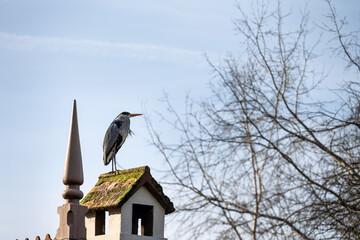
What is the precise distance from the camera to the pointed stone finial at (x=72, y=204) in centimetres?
937

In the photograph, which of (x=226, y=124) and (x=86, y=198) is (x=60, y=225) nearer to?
(x=86, y=198)

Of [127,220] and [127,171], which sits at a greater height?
[127,171]

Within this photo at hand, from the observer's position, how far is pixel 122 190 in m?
11.1

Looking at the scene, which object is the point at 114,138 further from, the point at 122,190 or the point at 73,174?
the point at 73,174

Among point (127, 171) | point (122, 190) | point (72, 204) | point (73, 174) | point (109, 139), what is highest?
point (109, 139)

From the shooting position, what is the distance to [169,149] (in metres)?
6.66

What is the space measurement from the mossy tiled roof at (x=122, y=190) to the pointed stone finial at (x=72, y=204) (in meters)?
1.40

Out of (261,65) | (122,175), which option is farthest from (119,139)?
(261,65)

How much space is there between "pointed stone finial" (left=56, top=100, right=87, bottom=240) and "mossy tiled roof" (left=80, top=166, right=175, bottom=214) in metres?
1.40

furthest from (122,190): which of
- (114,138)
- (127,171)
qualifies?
(114,138)

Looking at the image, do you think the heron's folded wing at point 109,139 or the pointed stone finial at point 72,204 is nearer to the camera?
the pointed stone finial at point 72,204

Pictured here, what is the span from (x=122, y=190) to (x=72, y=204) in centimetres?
185

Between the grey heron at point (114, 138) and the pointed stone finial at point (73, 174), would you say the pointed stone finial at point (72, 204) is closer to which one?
the pointed stone finial at point (73, 174)

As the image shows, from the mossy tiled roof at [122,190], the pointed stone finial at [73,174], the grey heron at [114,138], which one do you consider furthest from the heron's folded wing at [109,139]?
the pointed stone finial at [73,174]
